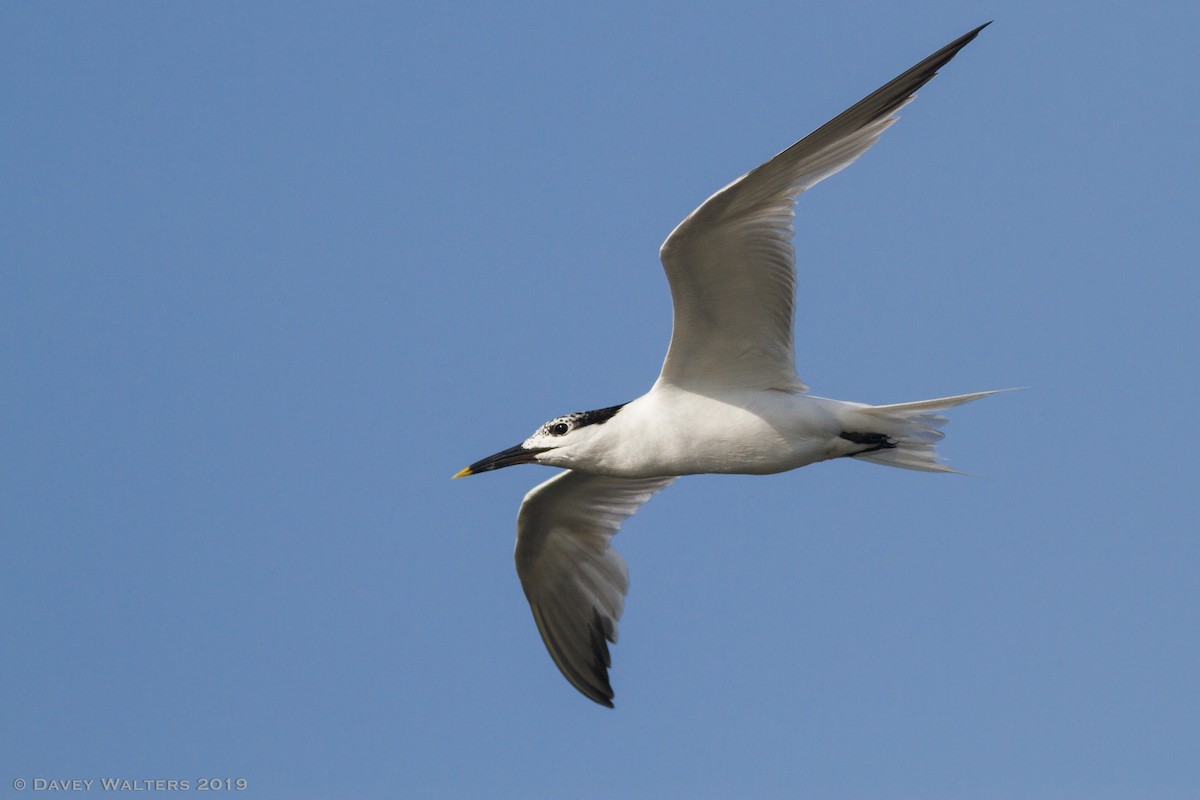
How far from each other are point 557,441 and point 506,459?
0.48 m

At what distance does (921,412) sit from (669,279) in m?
1.86

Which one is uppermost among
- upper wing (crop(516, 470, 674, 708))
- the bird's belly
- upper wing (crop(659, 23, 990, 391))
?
upper wing (crop(659, 23, 990, 391))

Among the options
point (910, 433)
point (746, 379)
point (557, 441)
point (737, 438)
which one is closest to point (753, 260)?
point (746, 379)

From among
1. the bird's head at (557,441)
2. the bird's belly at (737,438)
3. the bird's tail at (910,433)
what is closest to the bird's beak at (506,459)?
the bird's head at (557,441)

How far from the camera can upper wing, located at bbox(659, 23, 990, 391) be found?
26.3 ft

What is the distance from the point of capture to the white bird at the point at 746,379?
817cm

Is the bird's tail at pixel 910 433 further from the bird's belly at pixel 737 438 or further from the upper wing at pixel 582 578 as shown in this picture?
the upper wing at pixel 582 578

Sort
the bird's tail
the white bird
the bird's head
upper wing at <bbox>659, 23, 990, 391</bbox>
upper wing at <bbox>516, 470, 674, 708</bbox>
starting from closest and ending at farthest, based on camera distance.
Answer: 1. upper wing at <bbox>659, 23, 990, 391</bbox>
2. the white bird
3. the bird's tail
4. the bird's head
5. upper wing at <bbox>516, 470, 674, 708</bbox>

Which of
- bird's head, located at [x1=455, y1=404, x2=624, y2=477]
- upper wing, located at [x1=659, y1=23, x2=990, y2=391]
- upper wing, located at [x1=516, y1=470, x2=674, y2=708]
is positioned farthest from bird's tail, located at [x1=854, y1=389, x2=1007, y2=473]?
upper wing, located at [x1=516, y1=470, x2=674, y2=708]

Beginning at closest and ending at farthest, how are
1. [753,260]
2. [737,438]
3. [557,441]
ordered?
[753,260] → [737,438] → [557,441]

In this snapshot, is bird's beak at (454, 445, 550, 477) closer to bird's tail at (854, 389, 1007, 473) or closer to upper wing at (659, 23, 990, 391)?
upper wing at (659, 23, 990, 391)

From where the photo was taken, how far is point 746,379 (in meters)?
9.26

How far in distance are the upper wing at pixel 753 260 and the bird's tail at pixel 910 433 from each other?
0.59 metres

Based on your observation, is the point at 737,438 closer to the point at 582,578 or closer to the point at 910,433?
the point at 910,433
